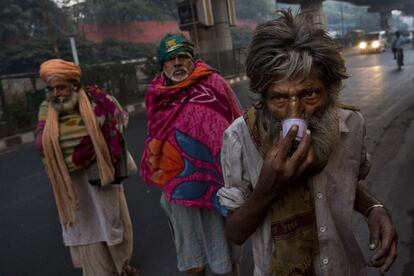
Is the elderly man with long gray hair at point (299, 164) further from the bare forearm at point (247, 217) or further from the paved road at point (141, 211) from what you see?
the paved road at point (141, 211)

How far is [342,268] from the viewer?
1255mm

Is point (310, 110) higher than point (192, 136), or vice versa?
point (310, 110)

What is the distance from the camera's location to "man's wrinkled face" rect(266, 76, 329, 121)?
43.8 inches

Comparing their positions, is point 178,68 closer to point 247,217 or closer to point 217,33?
point 247,217

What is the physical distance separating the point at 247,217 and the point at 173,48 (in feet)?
4.92

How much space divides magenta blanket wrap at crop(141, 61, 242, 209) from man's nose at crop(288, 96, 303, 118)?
4.04 ft

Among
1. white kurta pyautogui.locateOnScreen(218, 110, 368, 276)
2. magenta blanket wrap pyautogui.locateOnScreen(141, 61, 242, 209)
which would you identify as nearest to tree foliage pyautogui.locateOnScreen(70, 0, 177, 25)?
magenta blanket wrap pyautogui.locateOnScreen(141, 61, 242, 209)

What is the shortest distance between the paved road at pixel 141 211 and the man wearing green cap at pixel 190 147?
0.29m

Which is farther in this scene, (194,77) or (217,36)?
(217,36)

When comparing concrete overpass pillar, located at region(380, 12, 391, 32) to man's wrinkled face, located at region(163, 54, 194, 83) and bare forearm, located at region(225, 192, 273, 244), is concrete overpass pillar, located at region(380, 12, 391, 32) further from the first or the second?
bare forearm, located at region(225, 192, 273, 244)

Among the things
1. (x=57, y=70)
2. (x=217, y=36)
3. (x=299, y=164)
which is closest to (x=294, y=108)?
(x=299, y=164)

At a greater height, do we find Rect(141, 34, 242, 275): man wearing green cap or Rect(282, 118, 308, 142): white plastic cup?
Rect(282, 118, 308, 142): white plastic cup

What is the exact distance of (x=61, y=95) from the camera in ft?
8.41

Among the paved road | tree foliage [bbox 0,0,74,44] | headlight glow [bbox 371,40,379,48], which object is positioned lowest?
the paved road
